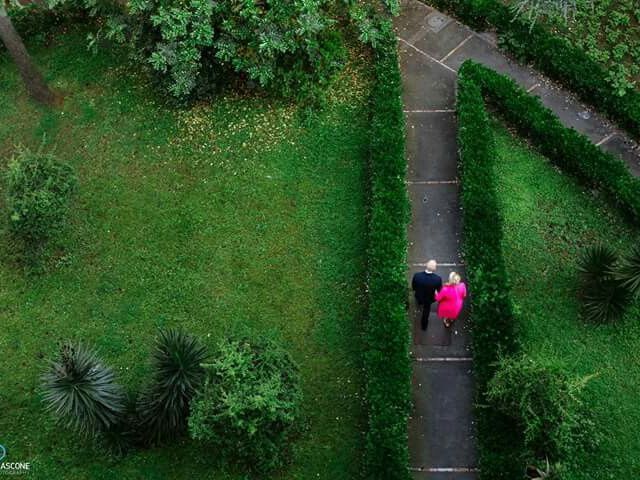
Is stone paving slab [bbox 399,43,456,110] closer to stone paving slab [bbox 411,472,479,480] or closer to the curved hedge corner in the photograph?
the curved hedge corner

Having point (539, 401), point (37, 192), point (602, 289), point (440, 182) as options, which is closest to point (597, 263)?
point (602, 289)

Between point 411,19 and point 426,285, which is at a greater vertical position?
point 411,19

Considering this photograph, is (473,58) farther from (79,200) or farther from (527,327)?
(79,200)

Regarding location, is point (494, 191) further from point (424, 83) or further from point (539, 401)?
point (539, 401)

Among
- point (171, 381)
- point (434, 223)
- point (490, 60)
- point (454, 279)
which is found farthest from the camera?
point (490, 60)

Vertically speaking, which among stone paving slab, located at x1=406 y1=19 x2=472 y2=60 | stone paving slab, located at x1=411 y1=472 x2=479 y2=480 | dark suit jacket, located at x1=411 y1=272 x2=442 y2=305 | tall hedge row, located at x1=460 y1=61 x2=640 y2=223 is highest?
stone paving slab, located at x1=406 y1=19 x2=472 y2=60

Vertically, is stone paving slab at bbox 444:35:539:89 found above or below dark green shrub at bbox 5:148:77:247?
above

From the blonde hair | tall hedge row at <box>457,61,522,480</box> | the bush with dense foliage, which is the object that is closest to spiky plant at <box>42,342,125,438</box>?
the blonde hair
